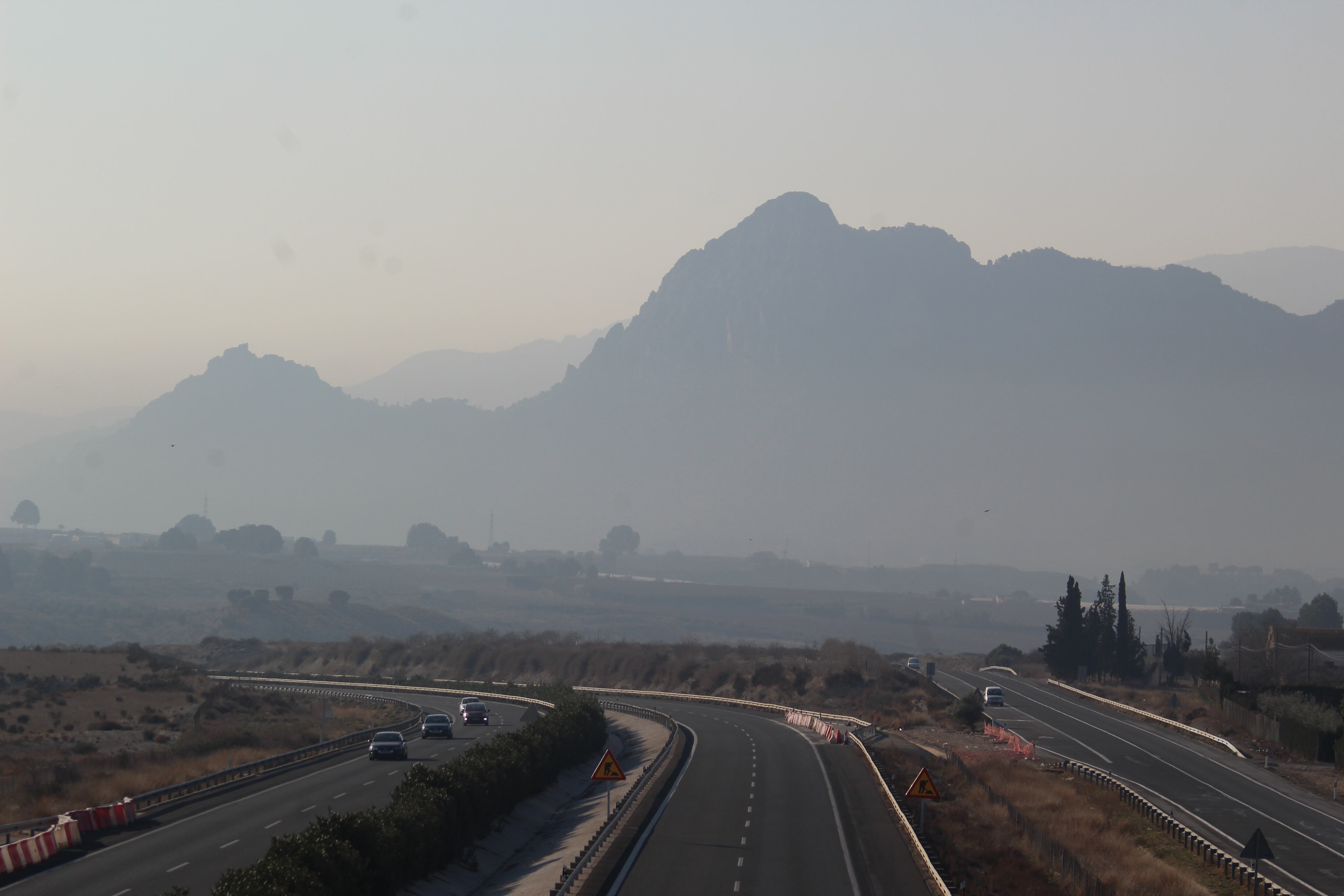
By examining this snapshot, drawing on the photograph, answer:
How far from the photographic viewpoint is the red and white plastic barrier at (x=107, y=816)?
117ft

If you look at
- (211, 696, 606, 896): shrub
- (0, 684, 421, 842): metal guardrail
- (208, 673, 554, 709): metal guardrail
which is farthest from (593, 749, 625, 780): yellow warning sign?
(208, 673, 554, 709): metal guardrail

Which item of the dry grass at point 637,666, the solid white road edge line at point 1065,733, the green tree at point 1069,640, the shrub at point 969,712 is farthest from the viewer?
the green tree at point 1069,640

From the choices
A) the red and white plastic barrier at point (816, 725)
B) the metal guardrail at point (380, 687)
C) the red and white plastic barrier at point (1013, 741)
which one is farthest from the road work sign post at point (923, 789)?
the metal guardrail at point (380, 687)

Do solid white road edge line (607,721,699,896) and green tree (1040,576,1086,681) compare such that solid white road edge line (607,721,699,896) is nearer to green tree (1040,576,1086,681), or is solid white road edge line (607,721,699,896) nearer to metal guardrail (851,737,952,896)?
metal guardrail (851,737,952,896)

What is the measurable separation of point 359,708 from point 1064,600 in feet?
230

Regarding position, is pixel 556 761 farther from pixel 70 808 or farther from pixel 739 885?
pixel 739 885

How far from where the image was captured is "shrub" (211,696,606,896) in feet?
78.9

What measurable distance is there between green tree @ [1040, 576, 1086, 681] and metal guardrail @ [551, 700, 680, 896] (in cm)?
5621

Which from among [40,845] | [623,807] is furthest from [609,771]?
[40,845]

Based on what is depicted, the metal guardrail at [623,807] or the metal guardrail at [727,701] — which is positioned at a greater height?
the metal guardrail at [623,807]

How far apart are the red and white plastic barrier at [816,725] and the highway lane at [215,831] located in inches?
820

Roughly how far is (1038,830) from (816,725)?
1351 inches

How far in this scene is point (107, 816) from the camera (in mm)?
36719

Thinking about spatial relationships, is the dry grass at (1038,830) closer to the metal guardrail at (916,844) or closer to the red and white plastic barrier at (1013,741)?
the metal guardrail at (916,844)
